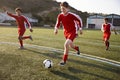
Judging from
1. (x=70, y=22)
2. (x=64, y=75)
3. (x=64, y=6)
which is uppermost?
(x=64, y=6)

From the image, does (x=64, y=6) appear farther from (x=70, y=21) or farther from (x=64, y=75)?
(x=64, y=75)

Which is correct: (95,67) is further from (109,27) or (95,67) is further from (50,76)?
(109,27)

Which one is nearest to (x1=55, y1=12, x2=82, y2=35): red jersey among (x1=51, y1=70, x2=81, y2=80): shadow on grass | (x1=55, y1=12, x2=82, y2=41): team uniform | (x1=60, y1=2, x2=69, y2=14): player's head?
(x1=55, y1=12, x2=82, y2=41): team uniform

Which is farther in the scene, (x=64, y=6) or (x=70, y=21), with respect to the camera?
(x=70, y=21)

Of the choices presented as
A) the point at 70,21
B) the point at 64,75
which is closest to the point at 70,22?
the point at 70,21

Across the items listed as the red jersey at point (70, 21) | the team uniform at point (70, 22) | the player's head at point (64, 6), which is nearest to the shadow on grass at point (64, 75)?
the team uniform at point (70, 22)

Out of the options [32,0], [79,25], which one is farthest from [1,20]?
[32,0]

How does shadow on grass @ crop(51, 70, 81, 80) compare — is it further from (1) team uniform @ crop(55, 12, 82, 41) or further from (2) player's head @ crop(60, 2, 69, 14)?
(2) player's head @ crop(60, 2, 69, 14)

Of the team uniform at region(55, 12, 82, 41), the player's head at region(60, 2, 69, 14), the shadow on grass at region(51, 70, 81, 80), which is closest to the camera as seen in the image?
the shadow on grass at region(51, 70, 81, 80)

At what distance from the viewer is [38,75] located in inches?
281

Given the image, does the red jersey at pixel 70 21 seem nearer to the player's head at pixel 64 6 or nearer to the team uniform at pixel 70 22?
the team uniform at pixel 70 22

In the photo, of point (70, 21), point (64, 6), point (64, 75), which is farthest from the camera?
point (70, 21)

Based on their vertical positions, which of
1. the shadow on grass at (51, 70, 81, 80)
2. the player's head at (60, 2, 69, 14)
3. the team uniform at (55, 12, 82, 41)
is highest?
the player's head at (60, 2, 69, 14)

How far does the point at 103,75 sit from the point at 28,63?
2.49m
